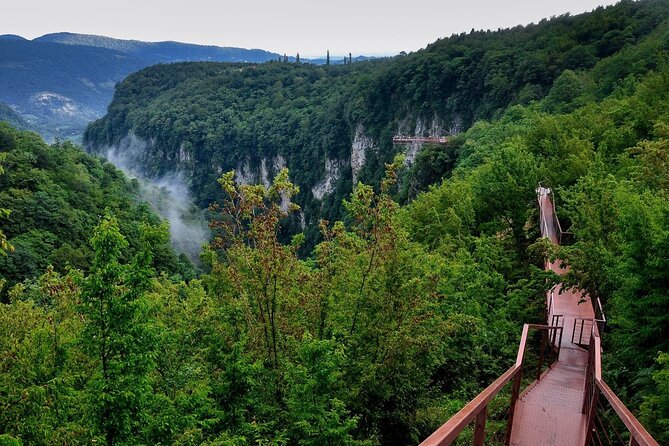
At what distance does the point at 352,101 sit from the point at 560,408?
103658 mm

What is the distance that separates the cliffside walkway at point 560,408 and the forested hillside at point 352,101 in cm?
3745

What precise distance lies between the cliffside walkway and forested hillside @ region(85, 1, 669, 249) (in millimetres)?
37454

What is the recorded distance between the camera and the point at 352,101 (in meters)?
107

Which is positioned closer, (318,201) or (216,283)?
(216,283)

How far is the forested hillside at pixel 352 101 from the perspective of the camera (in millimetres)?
63969

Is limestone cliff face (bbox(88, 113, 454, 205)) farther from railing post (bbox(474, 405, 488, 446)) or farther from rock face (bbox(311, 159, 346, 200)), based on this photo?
railing post (bbox(474, 405, 488, 446))

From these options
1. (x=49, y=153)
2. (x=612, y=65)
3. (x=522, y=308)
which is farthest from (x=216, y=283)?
(x=49, y=153)

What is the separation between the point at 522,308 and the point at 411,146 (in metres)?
66.7

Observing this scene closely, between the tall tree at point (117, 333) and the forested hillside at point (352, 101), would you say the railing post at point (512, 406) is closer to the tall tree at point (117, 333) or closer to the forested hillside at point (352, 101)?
the tall tree at point (117, 333)

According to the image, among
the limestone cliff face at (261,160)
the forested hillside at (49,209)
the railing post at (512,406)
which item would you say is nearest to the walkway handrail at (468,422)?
the railing post at (512,406)

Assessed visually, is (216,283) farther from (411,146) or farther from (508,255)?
(411,146)

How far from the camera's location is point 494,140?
42812 millimetres

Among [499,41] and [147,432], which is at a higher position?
Answer: [499,41]

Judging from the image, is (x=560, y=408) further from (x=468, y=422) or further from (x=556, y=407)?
(x=468, y=422)
